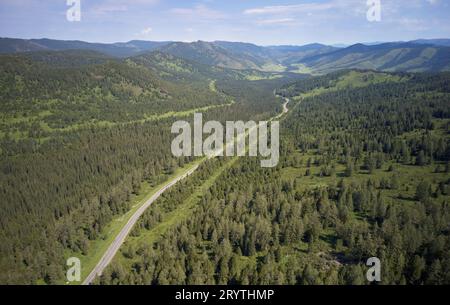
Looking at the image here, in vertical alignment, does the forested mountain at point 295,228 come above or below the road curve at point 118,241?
above

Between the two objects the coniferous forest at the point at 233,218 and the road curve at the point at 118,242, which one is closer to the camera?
the coniferous forest at the point at 233,218

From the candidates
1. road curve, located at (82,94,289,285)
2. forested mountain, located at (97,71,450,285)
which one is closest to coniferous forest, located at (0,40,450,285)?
forested mountain, located at (97,71,450,285)

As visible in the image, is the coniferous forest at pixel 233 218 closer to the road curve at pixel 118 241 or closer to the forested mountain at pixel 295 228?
the forested mountain at pixel 295 228

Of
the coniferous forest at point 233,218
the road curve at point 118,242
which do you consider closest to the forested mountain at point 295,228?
the coniferous forest at point 233,218

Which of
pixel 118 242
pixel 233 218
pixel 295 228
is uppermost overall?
pixel 295 228

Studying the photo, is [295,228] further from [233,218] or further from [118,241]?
[118,241]

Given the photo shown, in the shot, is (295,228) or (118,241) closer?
(295,228)

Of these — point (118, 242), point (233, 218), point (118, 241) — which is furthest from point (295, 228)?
point (118, 241)

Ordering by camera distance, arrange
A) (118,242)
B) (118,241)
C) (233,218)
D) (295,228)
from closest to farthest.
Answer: (295,228) < (118,242) < (118,241) < (233,218)
